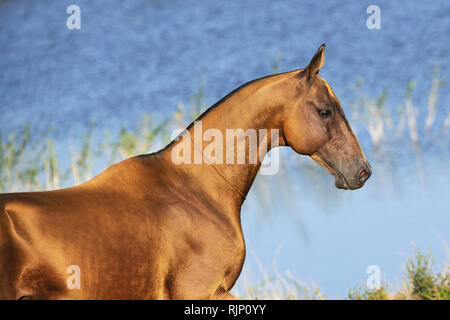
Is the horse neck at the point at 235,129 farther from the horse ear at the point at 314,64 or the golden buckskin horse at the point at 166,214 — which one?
the horse ear at the point at 314,64

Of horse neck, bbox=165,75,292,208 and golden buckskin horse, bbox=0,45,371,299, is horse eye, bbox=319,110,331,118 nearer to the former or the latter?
golden buckskin horse, bbox=0,45,371,299

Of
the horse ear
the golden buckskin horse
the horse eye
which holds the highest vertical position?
the horse ear

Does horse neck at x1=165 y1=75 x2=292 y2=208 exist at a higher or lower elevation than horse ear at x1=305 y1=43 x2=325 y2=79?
lower

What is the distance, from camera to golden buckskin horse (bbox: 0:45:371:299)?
2182mm

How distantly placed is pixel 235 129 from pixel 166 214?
1.63ft

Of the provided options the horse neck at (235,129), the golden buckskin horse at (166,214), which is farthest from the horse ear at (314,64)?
the horse neck at (235,129)

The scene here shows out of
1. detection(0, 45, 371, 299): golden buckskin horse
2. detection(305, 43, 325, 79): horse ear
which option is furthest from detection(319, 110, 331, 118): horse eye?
detection(305, 43, 325, 79): horse ear

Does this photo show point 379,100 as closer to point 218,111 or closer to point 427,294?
point 427,294

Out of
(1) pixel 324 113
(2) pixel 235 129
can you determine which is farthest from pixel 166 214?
(1) pixel 324 113

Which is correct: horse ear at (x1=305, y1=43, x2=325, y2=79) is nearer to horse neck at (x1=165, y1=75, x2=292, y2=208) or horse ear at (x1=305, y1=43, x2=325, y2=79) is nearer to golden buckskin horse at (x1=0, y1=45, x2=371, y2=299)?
golden buckskin horse at (x1=0, y1=45, x2=371, y2=299)

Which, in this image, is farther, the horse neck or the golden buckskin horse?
the horse neck

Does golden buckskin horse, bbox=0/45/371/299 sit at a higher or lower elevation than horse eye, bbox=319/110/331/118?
lower
